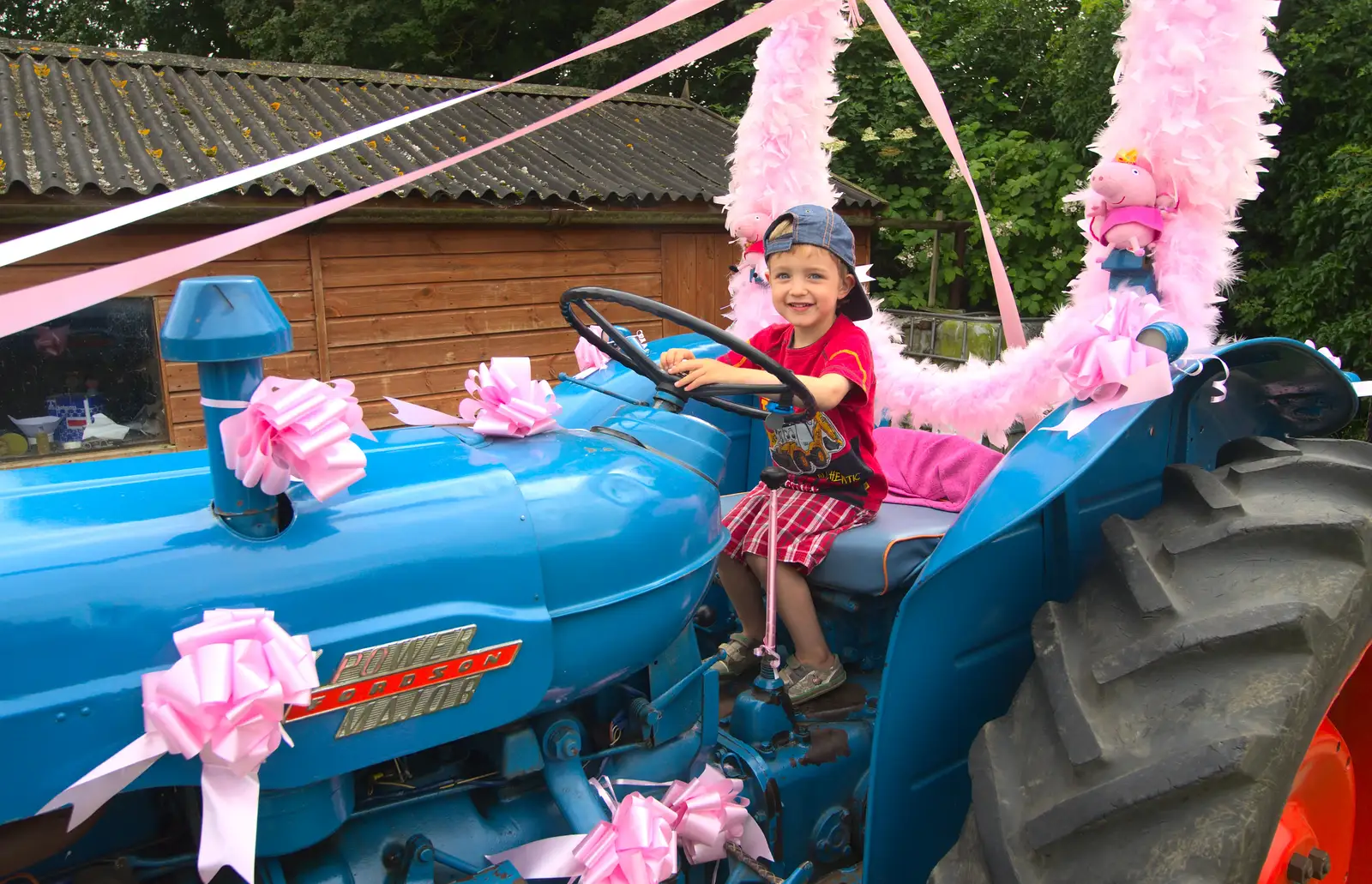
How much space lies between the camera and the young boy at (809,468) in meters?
2.06

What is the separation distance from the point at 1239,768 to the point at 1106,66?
27.5ft

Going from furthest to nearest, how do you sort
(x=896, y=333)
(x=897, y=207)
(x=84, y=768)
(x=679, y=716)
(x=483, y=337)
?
(x=897, y=207) → (x=483, y=337) → (x=896, y=333) → (x=679, y=716) → (x=84, y=768)

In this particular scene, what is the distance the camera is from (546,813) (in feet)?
5.06

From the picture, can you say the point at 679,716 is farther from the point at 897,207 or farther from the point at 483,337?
the point at 897,207

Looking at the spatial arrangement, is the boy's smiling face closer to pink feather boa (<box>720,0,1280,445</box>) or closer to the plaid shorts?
the plaid shorts

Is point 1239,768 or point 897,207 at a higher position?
point 897,207

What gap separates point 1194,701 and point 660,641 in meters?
0.77

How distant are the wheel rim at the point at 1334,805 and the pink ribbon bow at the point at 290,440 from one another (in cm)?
134

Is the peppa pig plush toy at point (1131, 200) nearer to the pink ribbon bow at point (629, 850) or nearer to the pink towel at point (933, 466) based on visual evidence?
the pink towel at point (933, 466)

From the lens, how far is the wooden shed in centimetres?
553

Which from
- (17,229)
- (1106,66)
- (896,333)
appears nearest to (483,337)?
(17,229)

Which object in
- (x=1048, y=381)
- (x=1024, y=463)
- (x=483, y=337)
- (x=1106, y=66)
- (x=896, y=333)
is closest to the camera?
(x=1024, y=463)

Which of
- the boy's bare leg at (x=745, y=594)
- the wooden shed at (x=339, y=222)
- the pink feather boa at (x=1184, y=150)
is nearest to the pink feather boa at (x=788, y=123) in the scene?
the pink feather boa at (x=1184, y=150)

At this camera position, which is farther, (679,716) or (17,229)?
(17,229)
